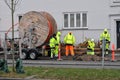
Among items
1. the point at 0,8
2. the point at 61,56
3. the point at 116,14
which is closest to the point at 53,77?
the point at 61,56

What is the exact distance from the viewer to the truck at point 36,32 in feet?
102

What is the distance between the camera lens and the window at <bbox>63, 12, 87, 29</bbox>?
113 ft

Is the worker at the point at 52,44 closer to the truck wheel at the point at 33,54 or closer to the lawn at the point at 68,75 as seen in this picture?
the truck wheel at the point at 33,54

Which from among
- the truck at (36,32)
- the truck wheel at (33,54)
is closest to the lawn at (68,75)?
the truck wheel at (33,54)

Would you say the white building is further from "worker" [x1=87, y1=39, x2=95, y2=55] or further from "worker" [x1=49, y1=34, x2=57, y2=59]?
"worker" [x1=49, y1=34, x2=57, y2=59]

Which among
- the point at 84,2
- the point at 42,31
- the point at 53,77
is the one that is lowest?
the point at 53,77

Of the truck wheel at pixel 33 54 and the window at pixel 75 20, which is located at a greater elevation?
the window at pixel 75 20

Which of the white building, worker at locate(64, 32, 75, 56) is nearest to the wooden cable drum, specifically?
worker at locate(64, 32, 75, 56)

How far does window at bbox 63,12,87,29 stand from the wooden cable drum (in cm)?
256

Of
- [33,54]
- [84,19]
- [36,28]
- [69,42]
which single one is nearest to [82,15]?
[84,19]

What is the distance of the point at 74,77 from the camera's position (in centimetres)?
1714

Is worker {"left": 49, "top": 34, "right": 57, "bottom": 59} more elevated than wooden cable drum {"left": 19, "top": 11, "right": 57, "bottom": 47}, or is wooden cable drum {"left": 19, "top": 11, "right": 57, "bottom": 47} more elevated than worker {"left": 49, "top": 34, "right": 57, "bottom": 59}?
wooden cable drum {"left": 19, "top": 11, "right": 57, "bottom": 47}

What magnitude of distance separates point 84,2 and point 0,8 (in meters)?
7.35

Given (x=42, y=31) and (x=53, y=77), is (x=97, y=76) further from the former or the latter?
(x=42, y=31)
